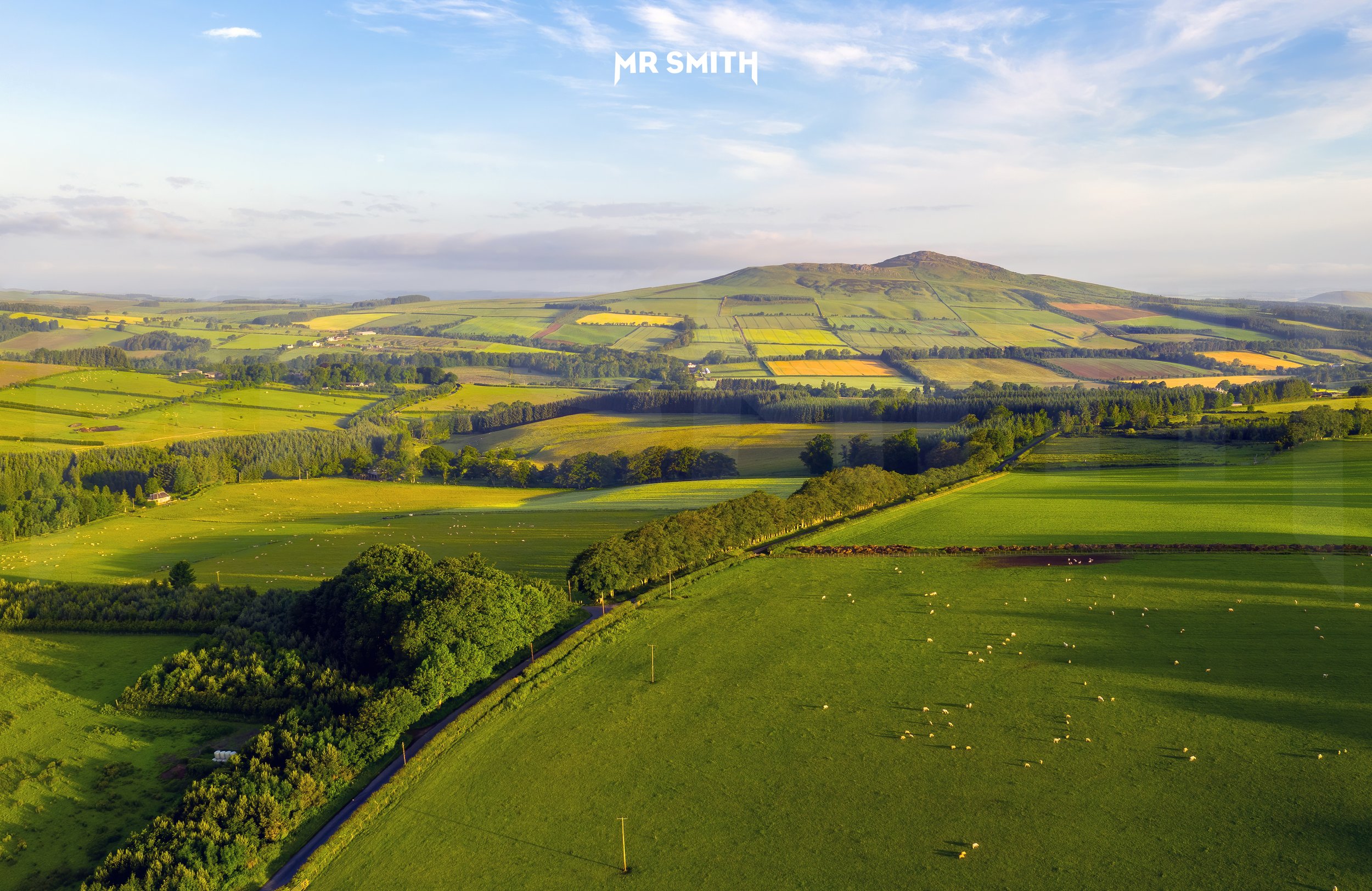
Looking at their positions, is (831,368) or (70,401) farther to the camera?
(831,368)

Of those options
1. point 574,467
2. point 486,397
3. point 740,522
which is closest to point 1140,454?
point 740,522

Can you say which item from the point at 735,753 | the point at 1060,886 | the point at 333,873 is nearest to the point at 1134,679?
the point at 1060,886

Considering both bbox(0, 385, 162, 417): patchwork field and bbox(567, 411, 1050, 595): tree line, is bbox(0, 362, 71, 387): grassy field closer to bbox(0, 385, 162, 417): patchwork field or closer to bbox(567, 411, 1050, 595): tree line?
bbox(0, 385, 162, 417): patchwork field

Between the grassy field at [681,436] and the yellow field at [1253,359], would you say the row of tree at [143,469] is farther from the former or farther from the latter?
the yellow field at [1253,359]

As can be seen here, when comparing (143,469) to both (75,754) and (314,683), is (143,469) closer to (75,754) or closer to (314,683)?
(75,754)

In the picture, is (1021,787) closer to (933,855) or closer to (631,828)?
(933,855)
